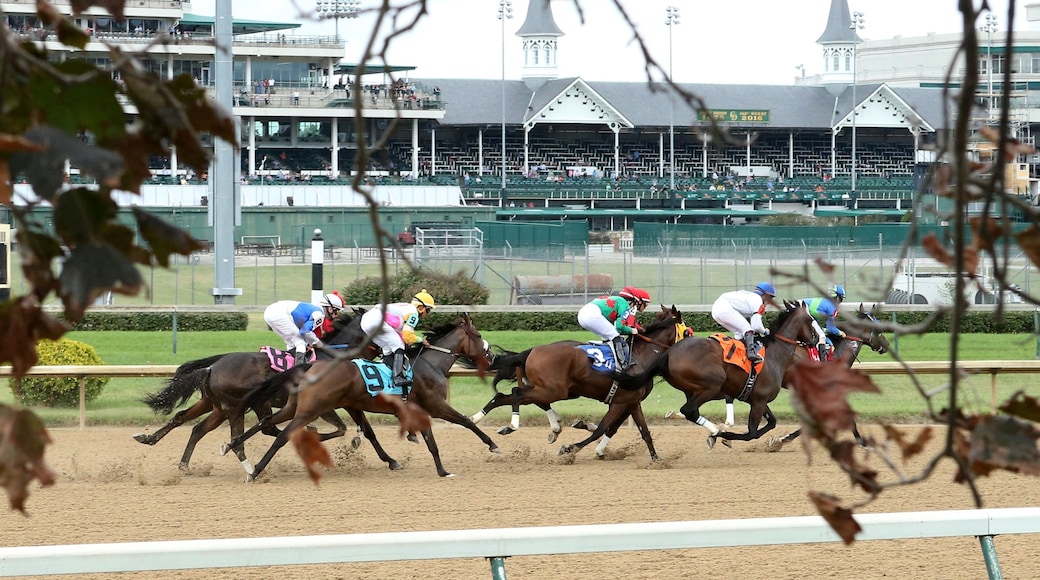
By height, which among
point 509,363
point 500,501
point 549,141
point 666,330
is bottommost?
point 500,501

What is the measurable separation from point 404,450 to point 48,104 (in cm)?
1037

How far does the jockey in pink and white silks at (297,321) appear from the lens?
10.1 m

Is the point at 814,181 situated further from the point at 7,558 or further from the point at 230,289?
the point at 7,558

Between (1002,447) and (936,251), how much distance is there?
22 centimetres

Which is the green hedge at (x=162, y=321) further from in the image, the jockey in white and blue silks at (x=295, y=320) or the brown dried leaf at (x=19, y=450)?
the brown dried leaf at (x=19, y=450)

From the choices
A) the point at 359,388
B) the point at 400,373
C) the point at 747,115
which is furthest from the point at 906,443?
the point at 747,115

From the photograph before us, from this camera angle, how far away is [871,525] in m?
3.53

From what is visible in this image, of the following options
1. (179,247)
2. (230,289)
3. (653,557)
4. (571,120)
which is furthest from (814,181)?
(179,247)

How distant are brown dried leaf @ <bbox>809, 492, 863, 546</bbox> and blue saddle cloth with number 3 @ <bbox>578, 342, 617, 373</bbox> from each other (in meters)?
9.17

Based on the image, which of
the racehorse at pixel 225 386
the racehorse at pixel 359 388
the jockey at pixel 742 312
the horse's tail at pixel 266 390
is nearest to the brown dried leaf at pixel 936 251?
the racehorse at pixel 359 388

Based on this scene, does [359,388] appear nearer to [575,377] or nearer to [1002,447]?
[575,377]

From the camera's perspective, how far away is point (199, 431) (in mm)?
9898

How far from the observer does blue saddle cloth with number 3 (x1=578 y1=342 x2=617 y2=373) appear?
10.6m

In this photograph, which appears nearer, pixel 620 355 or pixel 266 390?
pixel 266 390
